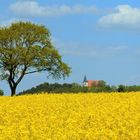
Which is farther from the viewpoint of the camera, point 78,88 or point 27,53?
point 27,53

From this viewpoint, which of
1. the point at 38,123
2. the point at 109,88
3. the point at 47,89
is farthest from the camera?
the point at 47,89

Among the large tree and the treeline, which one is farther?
the large tree

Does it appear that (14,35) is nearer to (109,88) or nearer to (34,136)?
(109,88)

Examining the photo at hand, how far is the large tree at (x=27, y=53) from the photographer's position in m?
71.7

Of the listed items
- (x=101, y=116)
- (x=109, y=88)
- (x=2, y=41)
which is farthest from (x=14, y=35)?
(x=101, y=116)

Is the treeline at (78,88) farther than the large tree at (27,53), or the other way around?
the large tree at (27,53)

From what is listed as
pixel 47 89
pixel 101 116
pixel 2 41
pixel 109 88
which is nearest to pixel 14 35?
pixel 2 41

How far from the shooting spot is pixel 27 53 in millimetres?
71938

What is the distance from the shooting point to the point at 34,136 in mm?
11273

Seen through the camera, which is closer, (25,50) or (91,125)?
(91,125)

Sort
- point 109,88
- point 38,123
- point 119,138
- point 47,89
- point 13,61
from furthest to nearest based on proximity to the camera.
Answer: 1. point 13,61
2. point 47,89
3. point 109,88
4. point 38,123
5. point 119,138

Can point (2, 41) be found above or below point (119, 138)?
above

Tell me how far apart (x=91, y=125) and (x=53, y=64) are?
5987 cm

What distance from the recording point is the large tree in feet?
235
